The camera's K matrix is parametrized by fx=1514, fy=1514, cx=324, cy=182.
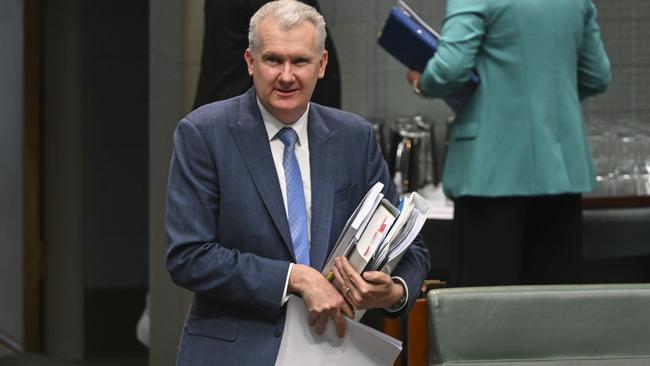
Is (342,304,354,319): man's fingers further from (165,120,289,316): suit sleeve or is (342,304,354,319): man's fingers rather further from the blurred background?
the blurred background

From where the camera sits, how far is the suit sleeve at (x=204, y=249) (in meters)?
2.86

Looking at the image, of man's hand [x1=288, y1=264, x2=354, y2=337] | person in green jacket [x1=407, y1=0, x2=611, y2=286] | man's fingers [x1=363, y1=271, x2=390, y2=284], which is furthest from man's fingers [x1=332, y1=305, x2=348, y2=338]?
person in green jacket [x1=407, y1=0, x2=611, y2=286]

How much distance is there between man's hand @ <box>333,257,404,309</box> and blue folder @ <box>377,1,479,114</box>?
1983mm

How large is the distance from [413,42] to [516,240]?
0.72 m

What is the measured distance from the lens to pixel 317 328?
2918 mm

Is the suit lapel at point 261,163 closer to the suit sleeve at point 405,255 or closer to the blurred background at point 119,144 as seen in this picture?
the suit sleeve at point 405,255

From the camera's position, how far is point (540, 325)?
3189mm

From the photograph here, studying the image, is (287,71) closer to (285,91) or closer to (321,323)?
(285,91)

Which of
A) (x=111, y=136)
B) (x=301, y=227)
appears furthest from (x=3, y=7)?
(x=301, y=227)

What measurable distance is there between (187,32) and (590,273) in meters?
1.92

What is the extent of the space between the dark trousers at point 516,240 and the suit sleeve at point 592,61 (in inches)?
15.1

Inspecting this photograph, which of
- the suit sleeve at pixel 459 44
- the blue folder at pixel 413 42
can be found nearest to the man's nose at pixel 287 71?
the suit sleeve at pixel 459 44

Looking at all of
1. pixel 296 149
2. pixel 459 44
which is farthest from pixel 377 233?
pixel 459 44

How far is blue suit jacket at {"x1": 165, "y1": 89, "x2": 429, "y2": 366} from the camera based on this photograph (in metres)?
2.88
